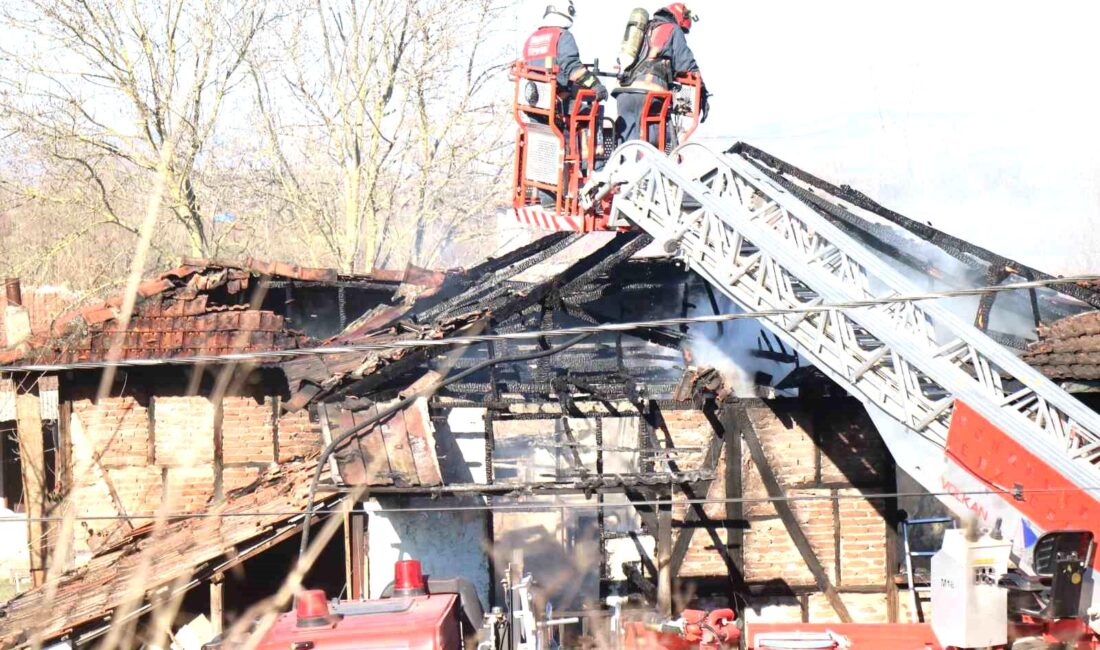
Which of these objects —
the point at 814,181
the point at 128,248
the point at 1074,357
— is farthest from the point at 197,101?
the point at 1074,357

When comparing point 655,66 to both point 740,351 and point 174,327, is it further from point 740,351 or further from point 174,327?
point 174,327

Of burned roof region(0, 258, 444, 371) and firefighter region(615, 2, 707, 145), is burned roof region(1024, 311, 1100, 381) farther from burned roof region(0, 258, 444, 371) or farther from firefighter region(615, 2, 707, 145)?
burned roof region(0, 258, 444, 371)

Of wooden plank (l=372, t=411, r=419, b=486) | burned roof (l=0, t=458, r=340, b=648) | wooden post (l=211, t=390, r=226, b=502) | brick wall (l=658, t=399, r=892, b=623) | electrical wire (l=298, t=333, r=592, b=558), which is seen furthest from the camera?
wooden post (l=211, t=390, r=226, b=502)

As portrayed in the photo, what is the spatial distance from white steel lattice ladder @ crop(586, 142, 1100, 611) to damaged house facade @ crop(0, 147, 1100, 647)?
60.5 inches

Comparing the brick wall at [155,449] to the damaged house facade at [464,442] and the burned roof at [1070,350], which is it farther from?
the burned roof at [1070,350]

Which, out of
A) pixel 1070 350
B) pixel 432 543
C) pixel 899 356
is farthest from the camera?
pixel 432 543

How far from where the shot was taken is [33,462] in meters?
12.6

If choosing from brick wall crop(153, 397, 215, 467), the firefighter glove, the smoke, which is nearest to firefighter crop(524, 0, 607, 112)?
the firefighter glove

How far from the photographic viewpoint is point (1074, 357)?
30.4 feet

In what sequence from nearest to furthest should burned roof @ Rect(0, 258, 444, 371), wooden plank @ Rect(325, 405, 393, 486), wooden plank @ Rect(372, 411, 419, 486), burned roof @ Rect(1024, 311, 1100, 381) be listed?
burned roof @ Rect(1024, 311, 1100, 381) < wooden plank @ Rect(325, 405, 393, 486) < wooden plank @ Rect(372, 411, 419, 486) < burned roof @ Rect(0, 258, 444, 371)

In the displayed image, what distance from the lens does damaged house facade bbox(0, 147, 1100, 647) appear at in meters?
10.0

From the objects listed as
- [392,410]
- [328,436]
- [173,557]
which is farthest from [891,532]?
[173,557]

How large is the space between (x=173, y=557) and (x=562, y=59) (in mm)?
6416

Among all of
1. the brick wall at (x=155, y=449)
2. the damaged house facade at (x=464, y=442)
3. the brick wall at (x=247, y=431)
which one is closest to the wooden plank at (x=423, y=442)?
the damaged house facade at (x=464, y=442)
